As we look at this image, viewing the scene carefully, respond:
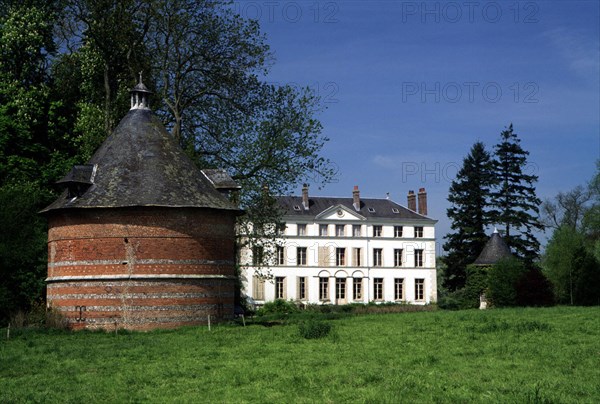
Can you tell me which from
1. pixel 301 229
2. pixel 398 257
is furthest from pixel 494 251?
pixel 301 229

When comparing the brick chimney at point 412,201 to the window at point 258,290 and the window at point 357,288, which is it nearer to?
the window at point 357,288

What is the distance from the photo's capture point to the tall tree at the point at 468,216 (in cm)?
6806

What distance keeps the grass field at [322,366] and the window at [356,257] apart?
146ft

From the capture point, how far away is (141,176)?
31266 mm

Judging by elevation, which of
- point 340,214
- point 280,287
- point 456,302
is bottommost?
point 456,302

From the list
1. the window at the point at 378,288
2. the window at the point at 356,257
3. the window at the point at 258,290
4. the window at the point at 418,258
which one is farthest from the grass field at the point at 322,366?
the window at the point at 418,258

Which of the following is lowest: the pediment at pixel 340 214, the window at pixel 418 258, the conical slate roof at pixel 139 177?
the window at pixel 418 258

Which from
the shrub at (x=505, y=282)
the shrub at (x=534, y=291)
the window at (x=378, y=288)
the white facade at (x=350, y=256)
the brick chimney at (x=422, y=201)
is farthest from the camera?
the brick chimney at (x=422, y=201)

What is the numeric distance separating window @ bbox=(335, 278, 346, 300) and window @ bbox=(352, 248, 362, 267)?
1987 millimetres

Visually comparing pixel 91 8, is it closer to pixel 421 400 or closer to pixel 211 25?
pixel 211 25

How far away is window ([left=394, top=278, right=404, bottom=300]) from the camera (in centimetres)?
7150

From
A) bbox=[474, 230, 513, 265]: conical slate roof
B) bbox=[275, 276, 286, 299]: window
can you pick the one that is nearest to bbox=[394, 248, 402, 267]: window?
bbox=[275, 276, 286, 299]: window

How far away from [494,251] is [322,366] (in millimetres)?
45445

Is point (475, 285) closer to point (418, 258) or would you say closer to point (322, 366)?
point (418, 258)
